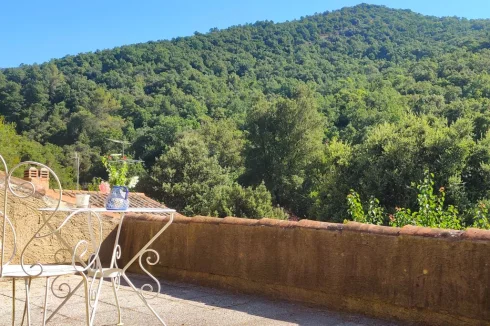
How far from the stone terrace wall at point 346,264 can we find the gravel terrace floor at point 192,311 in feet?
0.50

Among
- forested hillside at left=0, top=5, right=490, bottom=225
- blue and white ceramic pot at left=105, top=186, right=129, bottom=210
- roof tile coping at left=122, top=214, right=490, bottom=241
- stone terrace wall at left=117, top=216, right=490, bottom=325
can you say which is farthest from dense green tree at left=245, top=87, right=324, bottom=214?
blue and white ceramic pot at left=105, top=186, right=129, bottom=210

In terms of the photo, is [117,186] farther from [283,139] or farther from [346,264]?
[283,139]

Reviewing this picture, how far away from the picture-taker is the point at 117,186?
3.51 metres

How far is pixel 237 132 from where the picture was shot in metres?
43.3

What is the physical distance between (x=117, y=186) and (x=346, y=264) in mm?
1849

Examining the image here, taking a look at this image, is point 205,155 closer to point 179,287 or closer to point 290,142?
point 290,142

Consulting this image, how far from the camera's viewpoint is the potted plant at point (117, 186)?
3.44 meters

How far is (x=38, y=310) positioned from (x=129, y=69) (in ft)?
187

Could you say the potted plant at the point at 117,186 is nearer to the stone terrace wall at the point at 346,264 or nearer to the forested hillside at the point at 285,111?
the stone terrace wall at the point at 346,264

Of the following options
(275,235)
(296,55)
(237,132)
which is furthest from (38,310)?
(296,55)

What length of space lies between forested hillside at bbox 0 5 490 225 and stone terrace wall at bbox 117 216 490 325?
321 inches

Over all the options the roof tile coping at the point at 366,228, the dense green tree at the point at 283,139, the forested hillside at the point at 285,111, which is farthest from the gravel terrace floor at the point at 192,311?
the dense green tree at the point at 283,139

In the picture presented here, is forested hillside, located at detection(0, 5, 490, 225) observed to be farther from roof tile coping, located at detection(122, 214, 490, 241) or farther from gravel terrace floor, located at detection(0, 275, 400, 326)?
gravel terrace floor, located at detection(0, 275, 400, 326)

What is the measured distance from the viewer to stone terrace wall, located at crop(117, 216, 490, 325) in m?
3.42
